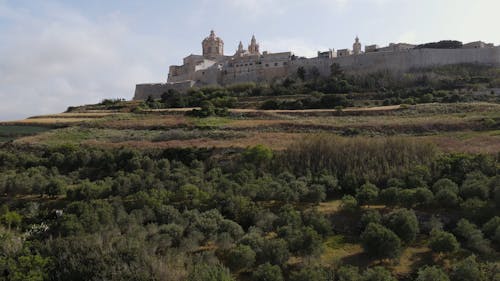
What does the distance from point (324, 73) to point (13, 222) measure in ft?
132

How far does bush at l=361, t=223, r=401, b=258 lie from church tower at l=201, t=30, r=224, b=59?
60.4 meters

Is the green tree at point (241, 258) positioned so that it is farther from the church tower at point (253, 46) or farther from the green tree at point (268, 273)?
the church tower at point (253, 46)

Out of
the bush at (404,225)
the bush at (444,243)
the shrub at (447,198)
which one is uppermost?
the shrub at (447,198)

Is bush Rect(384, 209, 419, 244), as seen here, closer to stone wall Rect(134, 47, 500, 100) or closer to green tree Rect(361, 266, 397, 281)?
green tree Rect(361, 266, 397, 281)

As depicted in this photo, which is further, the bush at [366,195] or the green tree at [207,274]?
the bush at [366,195]

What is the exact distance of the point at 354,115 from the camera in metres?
36.4

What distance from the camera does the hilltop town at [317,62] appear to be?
51.0 m

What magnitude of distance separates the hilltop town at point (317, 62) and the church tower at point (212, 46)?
3.84 metres

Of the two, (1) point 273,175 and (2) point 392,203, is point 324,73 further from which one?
(2) point 392,203

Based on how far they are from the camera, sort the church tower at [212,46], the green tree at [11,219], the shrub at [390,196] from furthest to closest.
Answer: the church tower at [212,46] < the shrub at [390,196] < the green tree at [11,219]

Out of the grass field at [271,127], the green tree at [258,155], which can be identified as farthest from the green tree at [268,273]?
the grass field at [271,127]

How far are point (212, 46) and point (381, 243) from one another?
204 ft

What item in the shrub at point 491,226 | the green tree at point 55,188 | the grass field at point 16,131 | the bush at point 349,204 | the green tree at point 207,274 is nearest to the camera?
the green tree at point 207,274

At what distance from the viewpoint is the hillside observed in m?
14.2
